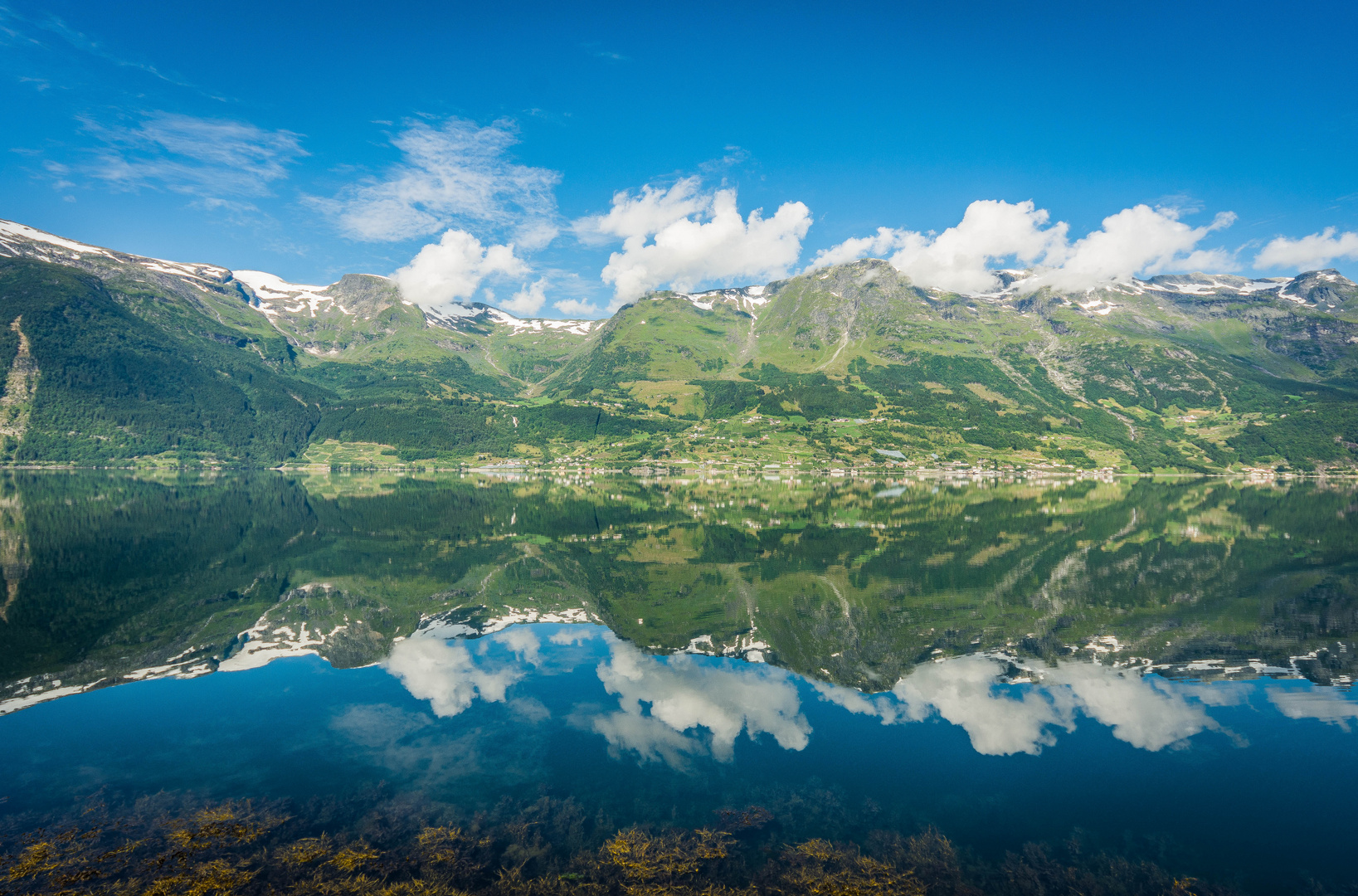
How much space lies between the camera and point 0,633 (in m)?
26.2

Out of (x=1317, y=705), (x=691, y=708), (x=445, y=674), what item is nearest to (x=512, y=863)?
(x=691, y=708)

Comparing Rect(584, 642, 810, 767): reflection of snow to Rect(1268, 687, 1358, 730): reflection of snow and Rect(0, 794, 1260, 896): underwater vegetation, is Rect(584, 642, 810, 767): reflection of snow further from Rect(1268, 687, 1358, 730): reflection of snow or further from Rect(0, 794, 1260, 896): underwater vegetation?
Rect(1268, 687, 1358, 730): reflection of snow

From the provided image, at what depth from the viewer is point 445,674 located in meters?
23.9

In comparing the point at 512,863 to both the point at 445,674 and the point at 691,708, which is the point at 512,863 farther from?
the point at 445,674

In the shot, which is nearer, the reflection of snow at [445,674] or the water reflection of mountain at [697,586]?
the reflection of snow at [445,674]

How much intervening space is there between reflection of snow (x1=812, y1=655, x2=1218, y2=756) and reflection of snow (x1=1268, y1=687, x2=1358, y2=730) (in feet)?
8.04

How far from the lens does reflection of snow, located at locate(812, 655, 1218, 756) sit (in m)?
18.3

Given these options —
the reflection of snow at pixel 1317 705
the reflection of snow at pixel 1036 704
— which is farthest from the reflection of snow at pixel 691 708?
the reflection of snow at pixel 1317 705

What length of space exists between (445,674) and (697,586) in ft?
63.6

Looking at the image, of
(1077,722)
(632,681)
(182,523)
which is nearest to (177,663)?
(632,681)

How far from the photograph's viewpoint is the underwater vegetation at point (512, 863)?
1156cm

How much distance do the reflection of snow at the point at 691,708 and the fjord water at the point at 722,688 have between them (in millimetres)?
119

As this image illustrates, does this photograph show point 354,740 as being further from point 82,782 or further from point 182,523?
point 182,523

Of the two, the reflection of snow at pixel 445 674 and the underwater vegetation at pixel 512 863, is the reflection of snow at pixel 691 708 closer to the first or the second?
the reflection of snow at pixel 445 674
